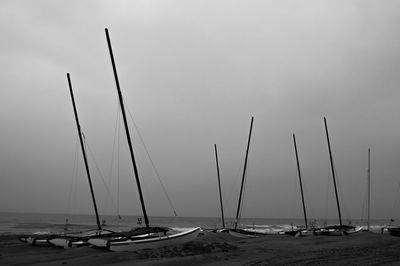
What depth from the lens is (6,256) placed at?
67.1 feet

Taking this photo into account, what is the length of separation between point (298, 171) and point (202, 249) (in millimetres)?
34120

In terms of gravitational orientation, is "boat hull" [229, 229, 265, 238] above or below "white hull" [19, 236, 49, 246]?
below

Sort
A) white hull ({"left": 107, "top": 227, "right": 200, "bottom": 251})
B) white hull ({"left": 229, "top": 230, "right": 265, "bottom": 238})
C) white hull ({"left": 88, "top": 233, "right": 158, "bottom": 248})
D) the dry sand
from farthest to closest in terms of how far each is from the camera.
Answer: white hull ({"left": 229, "top": 230, "right": 265, "bottom": 238}) → white hull ({"left": 88, "top": 233, "right": 158, "bottom": 248}) → white hull ({"left": 107, "top": 227, "right": 200, "bottom": 251}) → the dry sand

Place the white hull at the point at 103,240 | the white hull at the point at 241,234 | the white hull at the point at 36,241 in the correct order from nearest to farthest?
1. the white hull at the point at 103,240
2. the white hull at the point at 36,241
3. the white hull at the point at 241,234

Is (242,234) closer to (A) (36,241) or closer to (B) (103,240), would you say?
(B) (103,240)

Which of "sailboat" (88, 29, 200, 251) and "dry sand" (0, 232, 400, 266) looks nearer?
"dry sand" (0, 232, 400, 266)

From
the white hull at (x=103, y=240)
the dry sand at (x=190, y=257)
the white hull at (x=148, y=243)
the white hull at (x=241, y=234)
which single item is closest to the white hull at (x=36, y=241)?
the dry sand at (x=190, y=257)

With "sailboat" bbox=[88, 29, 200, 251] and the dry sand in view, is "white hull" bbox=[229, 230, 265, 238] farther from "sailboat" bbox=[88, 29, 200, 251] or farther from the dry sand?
the dry sand

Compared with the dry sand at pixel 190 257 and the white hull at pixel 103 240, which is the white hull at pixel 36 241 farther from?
the white hull at pixel 103 240

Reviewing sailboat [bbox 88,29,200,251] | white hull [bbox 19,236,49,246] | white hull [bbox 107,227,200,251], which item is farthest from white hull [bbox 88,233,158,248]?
white hull [bbox 19,236,49,246]

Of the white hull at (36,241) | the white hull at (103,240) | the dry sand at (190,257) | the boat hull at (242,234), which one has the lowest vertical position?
the boat hull at (242,234)

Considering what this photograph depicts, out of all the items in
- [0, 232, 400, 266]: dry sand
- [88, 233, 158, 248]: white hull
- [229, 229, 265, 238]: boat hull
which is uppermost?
[88, 233, 158, 248]: white hull

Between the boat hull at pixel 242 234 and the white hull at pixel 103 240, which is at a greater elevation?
the white hull at pixel 103 240

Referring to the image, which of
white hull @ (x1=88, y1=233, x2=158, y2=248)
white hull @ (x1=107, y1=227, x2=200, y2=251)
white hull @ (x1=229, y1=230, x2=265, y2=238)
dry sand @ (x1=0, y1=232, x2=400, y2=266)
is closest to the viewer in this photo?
dry sand @ (x1=0, y1=232, x2=400, y2=266)
